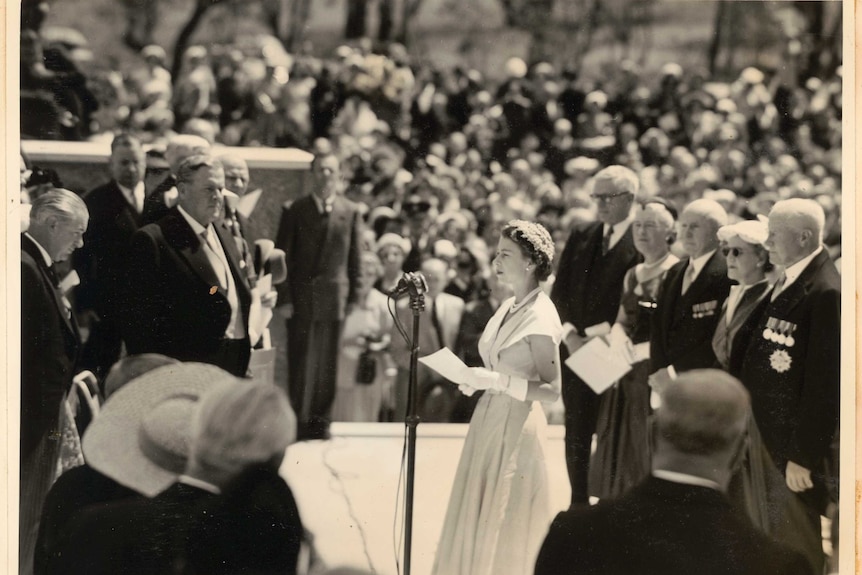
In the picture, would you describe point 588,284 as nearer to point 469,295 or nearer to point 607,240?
point 607,240

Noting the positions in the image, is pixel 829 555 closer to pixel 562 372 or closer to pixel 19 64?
pixel 562 372

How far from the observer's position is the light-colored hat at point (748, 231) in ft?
12.7

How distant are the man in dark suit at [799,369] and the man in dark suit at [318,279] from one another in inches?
66.1

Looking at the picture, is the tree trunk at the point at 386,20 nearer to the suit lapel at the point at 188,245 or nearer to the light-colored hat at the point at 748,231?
the suit lapel at the point at 188,245

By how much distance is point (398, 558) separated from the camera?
151 inches

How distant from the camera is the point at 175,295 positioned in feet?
12.3

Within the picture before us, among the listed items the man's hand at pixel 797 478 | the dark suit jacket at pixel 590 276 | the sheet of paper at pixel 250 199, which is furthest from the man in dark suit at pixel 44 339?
the man's hand at pixel 797 478

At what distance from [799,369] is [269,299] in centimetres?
217

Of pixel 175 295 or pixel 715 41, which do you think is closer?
pixel 175 295

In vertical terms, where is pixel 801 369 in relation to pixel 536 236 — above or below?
below

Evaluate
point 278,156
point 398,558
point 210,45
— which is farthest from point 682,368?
point 210,45

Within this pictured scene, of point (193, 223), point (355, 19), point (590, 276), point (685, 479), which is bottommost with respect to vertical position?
point (685, 479)

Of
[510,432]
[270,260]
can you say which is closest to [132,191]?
[270,260]

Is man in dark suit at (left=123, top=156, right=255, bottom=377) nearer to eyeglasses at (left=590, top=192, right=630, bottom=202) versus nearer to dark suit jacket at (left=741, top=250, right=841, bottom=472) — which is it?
eyeglasses at (left=590, top=192, right=630, bottom=202)
